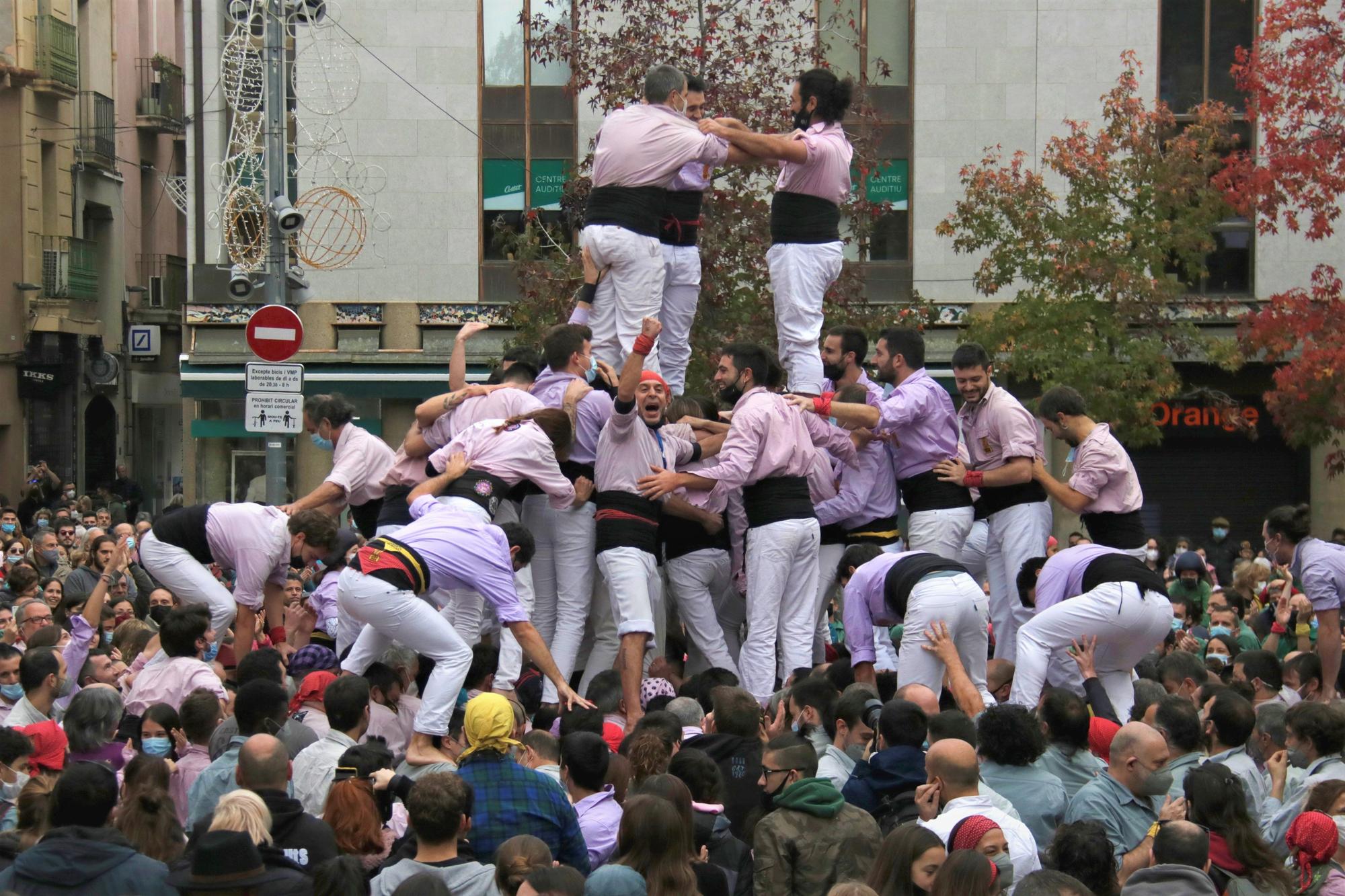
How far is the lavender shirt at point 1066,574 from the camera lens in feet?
29.4

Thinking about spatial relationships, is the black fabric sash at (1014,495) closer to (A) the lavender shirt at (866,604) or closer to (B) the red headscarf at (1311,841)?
(A) the lavender shirt at (866,604)

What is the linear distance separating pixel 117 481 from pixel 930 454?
2121 cm

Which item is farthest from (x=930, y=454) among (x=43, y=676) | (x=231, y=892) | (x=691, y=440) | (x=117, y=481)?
(x=117, y=481)

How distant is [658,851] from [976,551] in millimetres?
5899

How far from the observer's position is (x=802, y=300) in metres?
10.9

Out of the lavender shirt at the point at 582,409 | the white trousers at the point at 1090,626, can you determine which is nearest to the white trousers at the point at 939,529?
the white trousers at the point at 1090,626

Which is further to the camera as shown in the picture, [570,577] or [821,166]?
[821,166]

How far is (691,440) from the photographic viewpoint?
10359 mm

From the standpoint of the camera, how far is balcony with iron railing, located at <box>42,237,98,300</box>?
29.9m

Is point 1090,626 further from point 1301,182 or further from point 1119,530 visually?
point 1301,182

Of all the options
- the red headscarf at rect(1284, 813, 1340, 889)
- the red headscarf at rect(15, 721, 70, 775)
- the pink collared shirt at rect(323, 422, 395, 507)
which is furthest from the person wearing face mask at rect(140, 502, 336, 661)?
the red headscarf at rect(1284, 813, 1340, 889)

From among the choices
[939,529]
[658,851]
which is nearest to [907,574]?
[939,529]

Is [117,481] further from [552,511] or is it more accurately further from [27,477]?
[552,511]

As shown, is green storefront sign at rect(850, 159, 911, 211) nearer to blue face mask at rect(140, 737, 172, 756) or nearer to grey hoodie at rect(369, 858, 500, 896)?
blue face mask at rect(140, 737, 172, 756)
